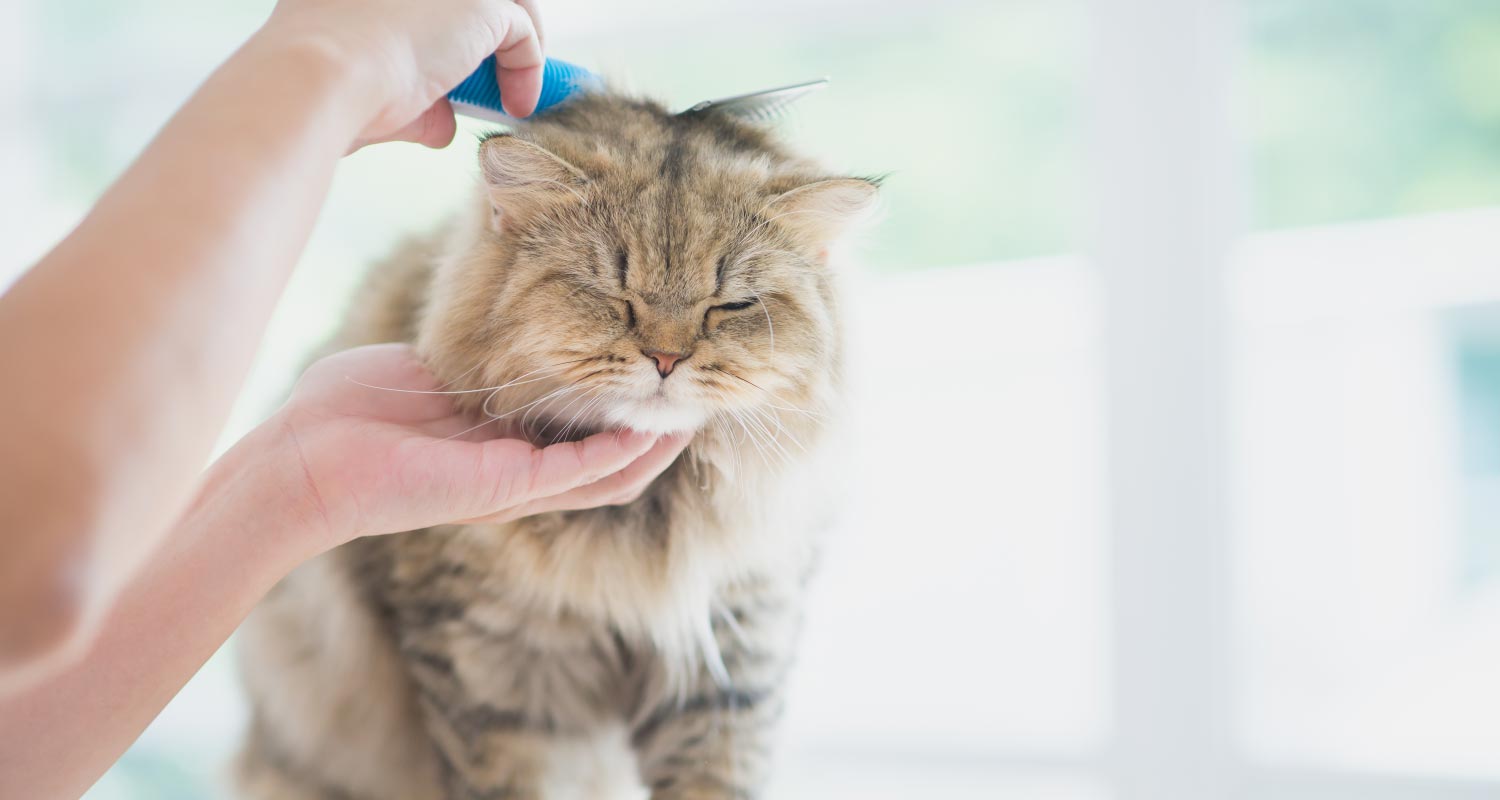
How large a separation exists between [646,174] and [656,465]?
1.02 ft

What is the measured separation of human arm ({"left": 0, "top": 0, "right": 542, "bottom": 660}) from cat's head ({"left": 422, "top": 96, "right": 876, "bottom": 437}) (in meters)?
0.37

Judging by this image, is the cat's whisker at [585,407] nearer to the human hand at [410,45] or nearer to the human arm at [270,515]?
the human arm at [270,515]

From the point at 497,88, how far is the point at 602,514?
19.2 inches

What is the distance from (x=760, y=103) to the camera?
3.92 ft

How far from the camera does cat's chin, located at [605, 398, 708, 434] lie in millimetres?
1013

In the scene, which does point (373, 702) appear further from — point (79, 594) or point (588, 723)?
point (79, 594)

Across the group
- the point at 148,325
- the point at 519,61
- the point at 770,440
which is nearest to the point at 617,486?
the point at 770,440

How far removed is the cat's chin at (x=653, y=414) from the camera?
1013mm

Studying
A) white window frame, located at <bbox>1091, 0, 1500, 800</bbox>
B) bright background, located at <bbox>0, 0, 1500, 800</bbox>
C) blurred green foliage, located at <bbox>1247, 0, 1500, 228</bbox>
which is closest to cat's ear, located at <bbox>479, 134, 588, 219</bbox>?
bright background, located at <bbox>0, 0, 1500, 800</bbox>

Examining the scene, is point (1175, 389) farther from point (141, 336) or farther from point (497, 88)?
point (141, 336)

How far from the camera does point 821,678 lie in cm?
222

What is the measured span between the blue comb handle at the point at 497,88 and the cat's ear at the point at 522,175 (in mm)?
49

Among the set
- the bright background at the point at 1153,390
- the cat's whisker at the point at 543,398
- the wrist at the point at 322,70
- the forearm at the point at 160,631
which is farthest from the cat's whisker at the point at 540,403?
the bright background at the point at 1153,390

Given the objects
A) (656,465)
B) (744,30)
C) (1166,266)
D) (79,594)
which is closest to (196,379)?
(79,594)
